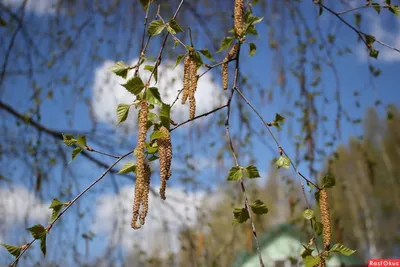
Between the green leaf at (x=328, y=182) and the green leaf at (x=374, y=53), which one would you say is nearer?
the green leaf at (x=328, y=182)

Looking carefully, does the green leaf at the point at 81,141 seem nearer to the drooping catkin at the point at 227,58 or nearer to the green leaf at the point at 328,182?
the drooping catkin at the point at 227,58

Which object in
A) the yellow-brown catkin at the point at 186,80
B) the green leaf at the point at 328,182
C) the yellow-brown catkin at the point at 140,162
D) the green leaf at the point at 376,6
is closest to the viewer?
the yellow-brown catkin at the point at 140,162

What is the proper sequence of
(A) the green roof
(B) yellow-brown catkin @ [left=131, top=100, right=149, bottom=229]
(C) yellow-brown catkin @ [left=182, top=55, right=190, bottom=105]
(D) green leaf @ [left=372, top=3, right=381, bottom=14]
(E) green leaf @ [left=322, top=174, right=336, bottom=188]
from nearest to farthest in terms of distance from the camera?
(B) yellow-brown catkin @ [left=131, top=100, right=149, bottom=229]
(C) yellow-brown catkin @ [left=182, top=55, right=190, bottom=105]
(E) green leaf @ [left=322, top=174, right=336, bottom=188]
(D) green leaf @ [left=372, top=3, right=381, bottom=14]
(A) the green roof

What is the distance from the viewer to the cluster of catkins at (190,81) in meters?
0.92

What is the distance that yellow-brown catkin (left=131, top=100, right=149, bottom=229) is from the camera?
831 millimetres

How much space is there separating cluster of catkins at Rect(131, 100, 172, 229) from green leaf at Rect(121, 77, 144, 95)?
0.08 feet

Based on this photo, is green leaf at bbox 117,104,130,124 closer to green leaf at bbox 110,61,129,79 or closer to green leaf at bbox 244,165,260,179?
green leaf at bbox 110,61,129,79

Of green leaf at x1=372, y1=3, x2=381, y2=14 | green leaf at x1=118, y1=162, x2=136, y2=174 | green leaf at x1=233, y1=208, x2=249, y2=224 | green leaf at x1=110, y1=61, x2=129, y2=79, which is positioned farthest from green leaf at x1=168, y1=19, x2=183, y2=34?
green leaf at x1=372, y1=3, x2=381, y2=14

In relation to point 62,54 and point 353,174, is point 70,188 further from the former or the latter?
point 353,174

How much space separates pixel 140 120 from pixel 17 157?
88.5 inches

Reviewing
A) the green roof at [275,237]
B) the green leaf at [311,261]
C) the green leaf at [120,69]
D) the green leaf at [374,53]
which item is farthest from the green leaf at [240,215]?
the green roof at [275,237]

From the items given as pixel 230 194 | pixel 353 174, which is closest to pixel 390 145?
pixel 353 174

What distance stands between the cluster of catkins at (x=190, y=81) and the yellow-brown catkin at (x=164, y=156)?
68 millimetres

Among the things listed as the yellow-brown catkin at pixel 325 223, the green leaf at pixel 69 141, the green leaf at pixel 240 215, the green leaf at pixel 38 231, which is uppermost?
the green leaf at pixel 69 141
